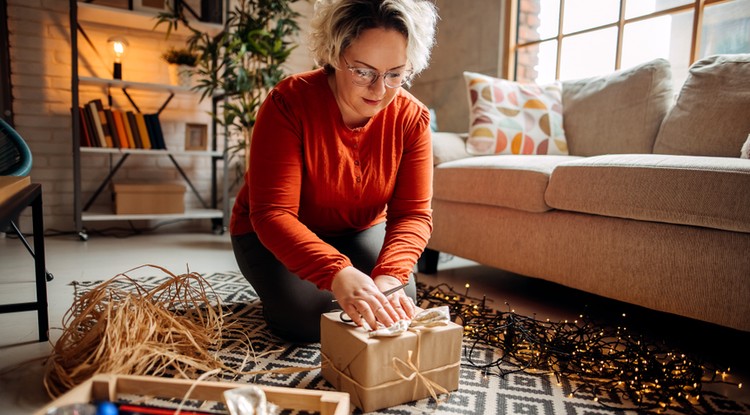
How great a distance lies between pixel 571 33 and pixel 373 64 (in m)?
2.30

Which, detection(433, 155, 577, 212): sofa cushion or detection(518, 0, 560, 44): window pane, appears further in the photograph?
detection(518, 0, 560, 44): window pane

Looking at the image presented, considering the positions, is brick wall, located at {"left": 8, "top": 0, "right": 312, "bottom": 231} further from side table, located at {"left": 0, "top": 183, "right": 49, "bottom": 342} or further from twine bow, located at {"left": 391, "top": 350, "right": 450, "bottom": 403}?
twine bow, located at {"left": 391, "top": 350, "right": 450, "bottom": 403}

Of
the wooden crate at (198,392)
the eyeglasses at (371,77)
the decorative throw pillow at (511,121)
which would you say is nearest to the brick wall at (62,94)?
the decorative throw pillow at (511,121)

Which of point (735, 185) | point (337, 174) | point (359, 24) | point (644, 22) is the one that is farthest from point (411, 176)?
point (644, 22)

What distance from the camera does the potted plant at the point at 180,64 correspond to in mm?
2894

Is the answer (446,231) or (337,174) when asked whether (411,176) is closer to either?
(337,174)

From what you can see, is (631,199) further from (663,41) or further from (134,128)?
(134,128)

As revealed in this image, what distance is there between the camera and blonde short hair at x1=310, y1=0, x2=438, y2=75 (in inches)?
38.8

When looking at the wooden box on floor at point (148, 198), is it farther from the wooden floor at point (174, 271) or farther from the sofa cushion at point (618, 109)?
the sofa cushion at point (618, 109)

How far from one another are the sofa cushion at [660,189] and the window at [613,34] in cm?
119

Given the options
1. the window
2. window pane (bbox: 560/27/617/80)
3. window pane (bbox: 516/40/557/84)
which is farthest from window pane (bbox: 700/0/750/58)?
window pane (bbox: 516/40/557/84)

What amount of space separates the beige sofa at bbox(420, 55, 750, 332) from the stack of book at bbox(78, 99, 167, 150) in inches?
67.4

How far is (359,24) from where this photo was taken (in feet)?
3.22

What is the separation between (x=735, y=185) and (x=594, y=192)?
36 centimetres
